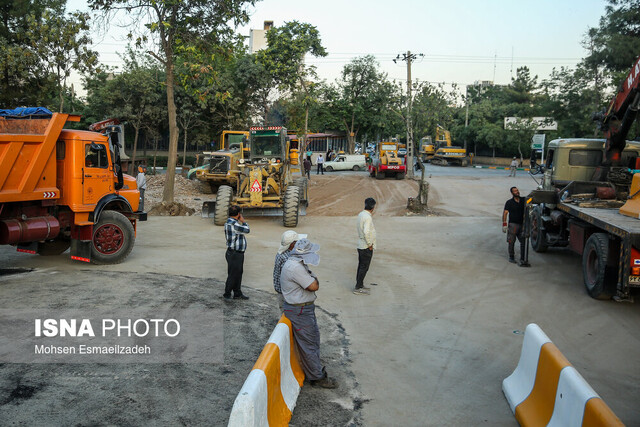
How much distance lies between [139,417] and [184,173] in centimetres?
3145

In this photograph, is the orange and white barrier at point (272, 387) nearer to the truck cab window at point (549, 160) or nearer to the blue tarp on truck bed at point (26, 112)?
the blue tarp on truck bed at point (26, 112)

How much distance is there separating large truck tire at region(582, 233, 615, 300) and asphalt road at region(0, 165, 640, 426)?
0.76ft

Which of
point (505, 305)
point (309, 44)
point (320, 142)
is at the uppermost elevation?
point (309, 44)

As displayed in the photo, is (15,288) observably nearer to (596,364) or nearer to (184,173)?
(596,364)

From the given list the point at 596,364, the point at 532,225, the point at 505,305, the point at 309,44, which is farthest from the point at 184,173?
the point at 596,364

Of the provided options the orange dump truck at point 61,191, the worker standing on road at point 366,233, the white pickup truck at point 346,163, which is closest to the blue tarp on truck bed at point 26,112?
the orange dump truck at point 61,191

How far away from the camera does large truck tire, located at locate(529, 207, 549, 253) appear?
45.6 feet

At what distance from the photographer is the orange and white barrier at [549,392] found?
4.04 metres

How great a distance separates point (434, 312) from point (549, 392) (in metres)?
4.19

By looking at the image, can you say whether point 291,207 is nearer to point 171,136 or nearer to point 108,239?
point 171,136

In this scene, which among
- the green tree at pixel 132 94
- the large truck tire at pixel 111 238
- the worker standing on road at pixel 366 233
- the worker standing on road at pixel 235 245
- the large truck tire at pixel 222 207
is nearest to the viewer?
the worker standing on road at pixel 235 245

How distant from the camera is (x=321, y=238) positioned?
52.6 ft

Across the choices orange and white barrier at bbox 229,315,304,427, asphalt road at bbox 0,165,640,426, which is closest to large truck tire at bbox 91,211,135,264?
asphalt road at bbox 0,165,640,426

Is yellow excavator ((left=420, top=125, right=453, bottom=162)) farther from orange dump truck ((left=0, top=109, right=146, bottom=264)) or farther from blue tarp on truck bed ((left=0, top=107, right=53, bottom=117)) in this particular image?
blue tarp on truck bed ((left=0, top=107, right=53, bottom=117))
